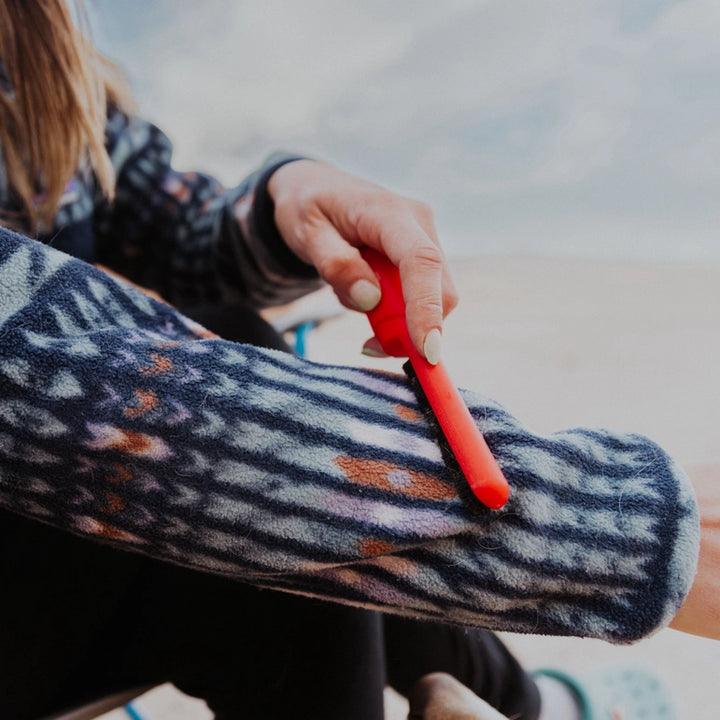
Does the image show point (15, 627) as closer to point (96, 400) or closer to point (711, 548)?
point (96, 400)

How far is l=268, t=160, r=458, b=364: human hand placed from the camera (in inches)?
12.5

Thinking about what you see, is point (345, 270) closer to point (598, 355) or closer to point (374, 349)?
point (374, 349)

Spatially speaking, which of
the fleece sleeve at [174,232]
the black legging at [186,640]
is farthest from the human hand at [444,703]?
the fleece sleeve at [174,232]

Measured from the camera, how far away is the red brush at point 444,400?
0.77 ft

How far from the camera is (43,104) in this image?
1.57 feet

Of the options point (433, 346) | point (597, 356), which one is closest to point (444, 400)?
point (433, 346)

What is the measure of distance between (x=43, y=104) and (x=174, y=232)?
17cm

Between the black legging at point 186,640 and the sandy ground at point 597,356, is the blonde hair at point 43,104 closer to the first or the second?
the black legging at point 186,640

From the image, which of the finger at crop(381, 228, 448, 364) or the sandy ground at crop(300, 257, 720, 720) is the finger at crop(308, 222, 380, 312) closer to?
the finger at crop(381, 228, 448, 364)

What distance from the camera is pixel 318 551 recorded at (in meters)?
0.24

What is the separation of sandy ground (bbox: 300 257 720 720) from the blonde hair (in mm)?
522

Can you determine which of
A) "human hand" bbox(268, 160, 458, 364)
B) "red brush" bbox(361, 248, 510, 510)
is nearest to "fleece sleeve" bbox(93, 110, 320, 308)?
"human hand" bbox(268, 160, 458, 364)

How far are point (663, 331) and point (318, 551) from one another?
5.09 ft

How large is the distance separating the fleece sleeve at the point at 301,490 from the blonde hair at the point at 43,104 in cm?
26
